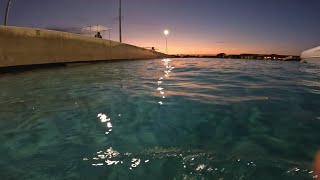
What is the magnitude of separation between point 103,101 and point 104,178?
3.30 meters

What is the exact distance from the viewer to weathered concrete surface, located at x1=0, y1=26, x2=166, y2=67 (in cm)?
1113

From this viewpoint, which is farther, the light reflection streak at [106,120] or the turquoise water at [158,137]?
the light reflection streak at [106,120]

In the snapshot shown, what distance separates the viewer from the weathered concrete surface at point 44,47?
36.5 feet

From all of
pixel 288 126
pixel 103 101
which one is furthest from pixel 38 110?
pixel 288 126

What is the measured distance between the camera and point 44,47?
13461 mm

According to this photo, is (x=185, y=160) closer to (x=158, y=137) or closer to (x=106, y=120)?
(x=158, y=137)

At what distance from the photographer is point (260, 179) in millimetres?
2459

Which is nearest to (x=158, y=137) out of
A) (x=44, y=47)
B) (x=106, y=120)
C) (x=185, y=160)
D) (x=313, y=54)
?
(x=185, y=160)

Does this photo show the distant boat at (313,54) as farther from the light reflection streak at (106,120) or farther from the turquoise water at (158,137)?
the light reflection streak at (106,120)

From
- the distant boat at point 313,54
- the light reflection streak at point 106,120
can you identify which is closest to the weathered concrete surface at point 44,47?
the light reflection streak at point 106,120

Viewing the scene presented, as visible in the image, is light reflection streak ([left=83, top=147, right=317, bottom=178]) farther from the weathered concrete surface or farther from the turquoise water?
the weathered concrete surface

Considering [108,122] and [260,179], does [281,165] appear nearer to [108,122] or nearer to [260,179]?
[260,179]

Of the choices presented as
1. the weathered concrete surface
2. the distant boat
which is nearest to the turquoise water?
the weathered concrete surface

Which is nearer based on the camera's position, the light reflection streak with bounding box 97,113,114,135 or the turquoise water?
the turquoise water
